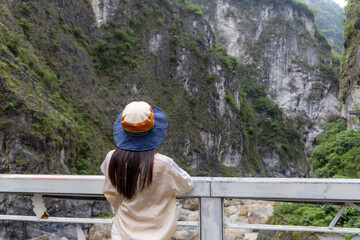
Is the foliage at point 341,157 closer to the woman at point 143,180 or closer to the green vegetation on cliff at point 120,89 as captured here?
the woman at point 143,180

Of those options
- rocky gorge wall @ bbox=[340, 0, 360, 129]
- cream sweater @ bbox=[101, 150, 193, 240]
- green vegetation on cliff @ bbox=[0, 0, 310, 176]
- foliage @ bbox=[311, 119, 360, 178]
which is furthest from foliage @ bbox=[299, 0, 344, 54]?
cream sweater @ bbox=[101, 150, 193, 240]

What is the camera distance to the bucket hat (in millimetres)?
1281

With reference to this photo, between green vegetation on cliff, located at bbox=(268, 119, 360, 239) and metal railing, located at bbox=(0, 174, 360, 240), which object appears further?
green vegetation on cliff, located at bbox=(268, 119, 360, 239)

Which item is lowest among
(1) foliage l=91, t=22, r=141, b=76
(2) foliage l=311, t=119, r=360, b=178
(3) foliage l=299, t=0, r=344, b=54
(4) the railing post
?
(2) foliage l=311, t=119, r=360, b=178

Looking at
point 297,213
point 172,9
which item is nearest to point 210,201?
point 297,213

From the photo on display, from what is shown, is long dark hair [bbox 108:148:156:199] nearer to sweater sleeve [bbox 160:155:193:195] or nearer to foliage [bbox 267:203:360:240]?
sweater sleeve [bbox 160:155:193:195]

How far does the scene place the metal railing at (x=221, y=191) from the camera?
1.29 m

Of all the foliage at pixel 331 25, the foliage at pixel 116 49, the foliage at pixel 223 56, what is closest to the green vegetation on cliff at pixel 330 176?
the foliage at pixel 116 49

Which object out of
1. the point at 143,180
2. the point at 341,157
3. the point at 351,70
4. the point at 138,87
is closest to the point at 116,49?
the point at 138,87

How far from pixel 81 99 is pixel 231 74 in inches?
863

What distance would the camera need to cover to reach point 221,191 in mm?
1389

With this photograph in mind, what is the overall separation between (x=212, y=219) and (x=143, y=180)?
43cm

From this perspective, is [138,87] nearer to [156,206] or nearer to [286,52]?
[156,206]

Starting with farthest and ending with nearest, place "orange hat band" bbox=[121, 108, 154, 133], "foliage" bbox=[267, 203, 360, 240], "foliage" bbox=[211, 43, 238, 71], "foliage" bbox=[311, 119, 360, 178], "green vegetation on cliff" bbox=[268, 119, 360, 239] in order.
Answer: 1. "foliage" bbox=[211, 43, 238, 71]
2. "foliage" bbox=[311, 119, 360, 178]
3. "green vegetation on cliff" bbox=[268, 119, 360, 239]
4. "foliage" bbox=[267, 203, 360, 240]
5. "orange hat band" bbox=[121, 108, 154, 133]
